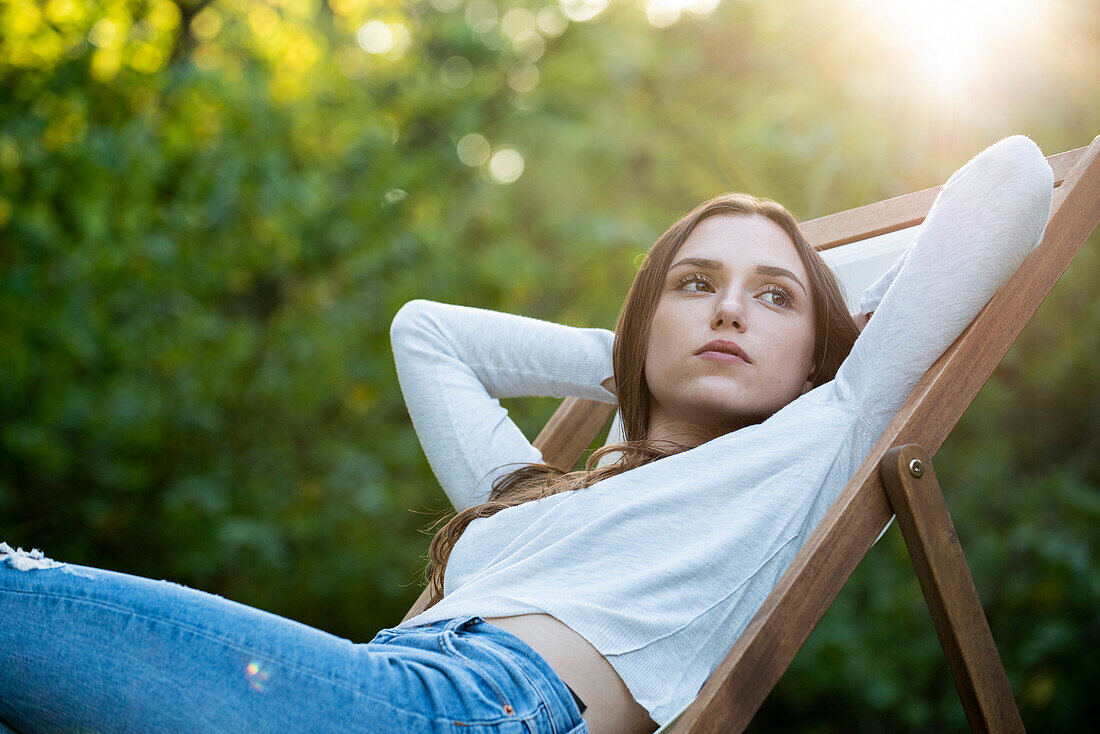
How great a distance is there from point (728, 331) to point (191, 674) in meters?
0.83

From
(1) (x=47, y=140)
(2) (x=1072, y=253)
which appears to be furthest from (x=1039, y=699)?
(1) (x=47, y=140)

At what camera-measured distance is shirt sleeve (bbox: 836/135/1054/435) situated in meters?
1.19

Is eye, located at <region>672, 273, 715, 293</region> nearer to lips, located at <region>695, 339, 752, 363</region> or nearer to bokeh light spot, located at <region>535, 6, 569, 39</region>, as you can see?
lips, located at <region>695, 339, 752, 363</region>

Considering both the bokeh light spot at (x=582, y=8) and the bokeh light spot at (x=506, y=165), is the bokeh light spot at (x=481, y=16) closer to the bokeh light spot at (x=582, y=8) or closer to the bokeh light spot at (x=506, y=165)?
the bokeh light spot at (x=582, y=8)

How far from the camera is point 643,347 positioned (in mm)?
1493

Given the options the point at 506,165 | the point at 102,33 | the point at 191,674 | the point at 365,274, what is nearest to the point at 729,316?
the point at 191,674

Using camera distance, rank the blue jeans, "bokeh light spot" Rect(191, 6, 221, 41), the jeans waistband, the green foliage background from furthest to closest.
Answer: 1. "bokeh light spot" Rect(191, 6, 221, 41)
2. the green foliage background
3. the jeans waistband
4. the blue jeans

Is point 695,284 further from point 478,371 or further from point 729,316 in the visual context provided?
point 478,371

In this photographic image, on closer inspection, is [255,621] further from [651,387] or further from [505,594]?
[651,387]

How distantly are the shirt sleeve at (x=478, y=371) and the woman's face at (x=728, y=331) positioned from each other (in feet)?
0.78

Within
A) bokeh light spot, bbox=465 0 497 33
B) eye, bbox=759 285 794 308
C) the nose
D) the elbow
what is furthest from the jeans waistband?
bokeh light spot, bbox=465 0 497 33

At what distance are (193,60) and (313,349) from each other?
1205 millimetres

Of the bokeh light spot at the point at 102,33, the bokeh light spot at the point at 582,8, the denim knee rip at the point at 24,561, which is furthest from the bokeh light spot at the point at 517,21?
the denim knee rip at the point at 24,561

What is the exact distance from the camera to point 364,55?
4.69m
